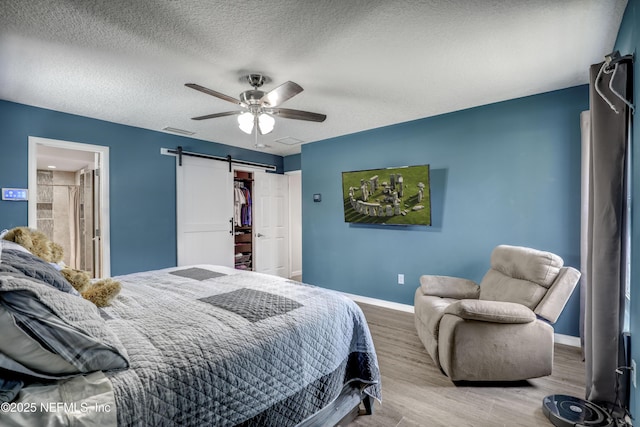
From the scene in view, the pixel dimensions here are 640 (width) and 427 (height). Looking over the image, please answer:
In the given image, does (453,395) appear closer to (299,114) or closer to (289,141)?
(299,114)

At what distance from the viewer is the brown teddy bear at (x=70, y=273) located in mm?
1641

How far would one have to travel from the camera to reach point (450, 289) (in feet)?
9.90

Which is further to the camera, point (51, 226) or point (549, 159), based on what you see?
point (51, 226)

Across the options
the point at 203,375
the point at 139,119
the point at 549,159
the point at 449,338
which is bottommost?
the point at 449,338

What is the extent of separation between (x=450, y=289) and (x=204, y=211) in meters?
3.72

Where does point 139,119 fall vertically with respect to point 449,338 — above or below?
above

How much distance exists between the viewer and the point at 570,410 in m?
1.89

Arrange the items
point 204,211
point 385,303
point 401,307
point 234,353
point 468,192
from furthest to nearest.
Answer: point 204,211
point 385,303
point 401,307
point 468,192
point 234,353

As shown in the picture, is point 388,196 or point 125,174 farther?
point 388,196

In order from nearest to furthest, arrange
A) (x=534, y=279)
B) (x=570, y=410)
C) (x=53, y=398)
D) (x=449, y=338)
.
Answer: (x=53, y=398)
(x=570, y=410)
(x=449, y=338)
(x=534, y=279)

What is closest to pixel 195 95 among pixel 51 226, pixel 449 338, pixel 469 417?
pixel 449 338

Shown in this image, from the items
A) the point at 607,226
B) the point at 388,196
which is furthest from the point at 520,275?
the point at 388,196

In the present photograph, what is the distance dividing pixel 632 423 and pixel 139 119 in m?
5.05

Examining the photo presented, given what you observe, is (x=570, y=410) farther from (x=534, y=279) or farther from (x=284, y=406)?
(x=284, y=406)
